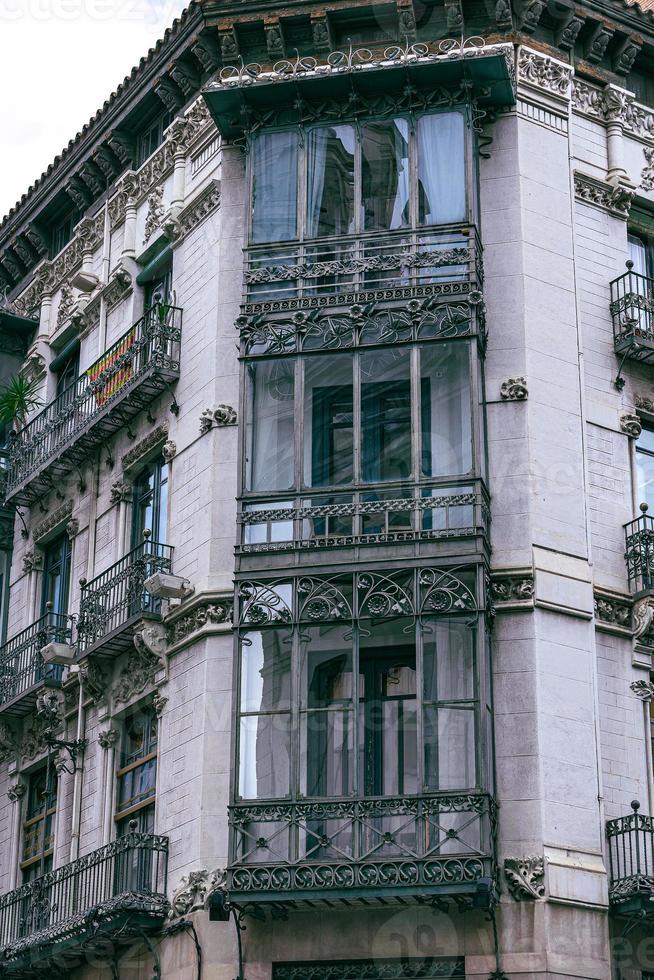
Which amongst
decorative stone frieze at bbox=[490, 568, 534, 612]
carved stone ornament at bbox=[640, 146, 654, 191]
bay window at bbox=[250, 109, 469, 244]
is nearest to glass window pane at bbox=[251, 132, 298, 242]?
bay window at bbox=[250, 109, 469, 244]

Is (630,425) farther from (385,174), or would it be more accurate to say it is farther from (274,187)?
(274,187)

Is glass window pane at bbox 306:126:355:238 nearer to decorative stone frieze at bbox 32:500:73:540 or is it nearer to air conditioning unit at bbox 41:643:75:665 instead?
air conditioning unit at bbox 41:643:75:665

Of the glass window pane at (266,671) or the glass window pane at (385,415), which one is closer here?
the glass window pane at (266,671)

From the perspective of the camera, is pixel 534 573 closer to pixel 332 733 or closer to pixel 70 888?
pixel 332 733

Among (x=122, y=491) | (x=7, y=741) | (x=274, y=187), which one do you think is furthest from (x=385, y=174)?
(x=7, y=741)

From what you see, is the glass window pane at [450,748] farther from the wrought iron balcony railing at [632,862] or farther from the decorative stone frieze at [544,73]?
the decorative stone frieze at [544,73]

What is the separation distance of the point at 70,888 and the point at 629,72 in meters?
15.9

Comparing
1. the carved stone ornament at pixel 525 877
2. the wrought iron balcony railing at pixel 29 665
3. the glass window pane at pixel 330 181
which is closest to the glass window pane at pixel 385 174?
the glass window pane at pixel 330 181

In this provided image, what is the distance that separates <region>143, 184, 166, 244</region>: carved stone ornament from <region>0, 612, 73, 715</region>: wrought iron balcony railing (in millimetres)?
6848

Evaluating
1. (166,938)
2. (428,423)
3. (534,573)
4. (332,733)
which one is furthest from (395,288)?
(166,938)

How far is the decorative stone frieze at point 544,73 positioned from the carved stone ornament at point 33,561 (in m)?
12.7

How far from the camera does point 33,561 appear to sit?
3328 centimetres

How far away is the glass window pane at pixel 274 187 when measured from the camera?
2686 centimetres

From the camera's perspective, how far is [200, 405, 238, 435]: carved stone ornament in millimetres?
26812
